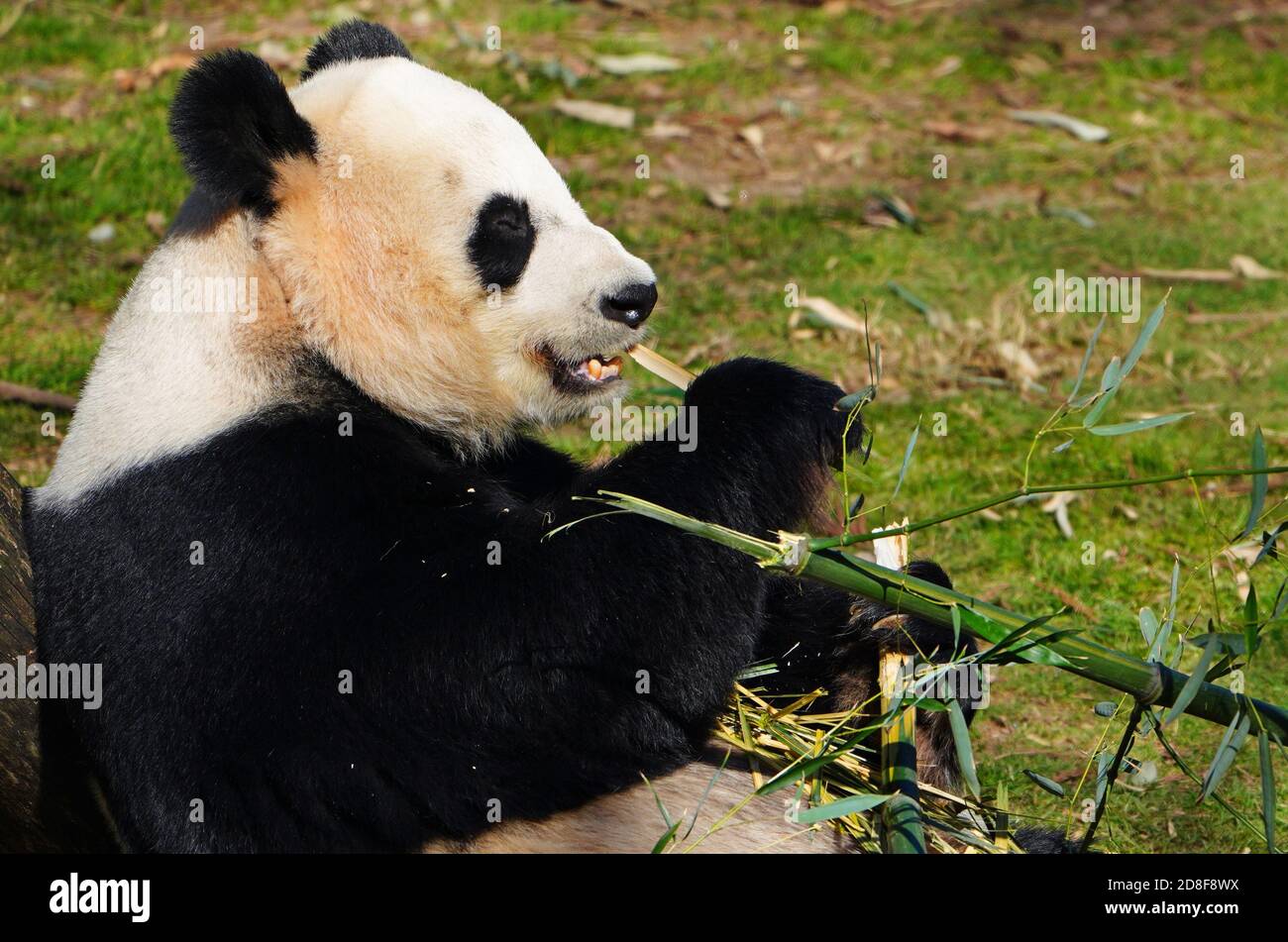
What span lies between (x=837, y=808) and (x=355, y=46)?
2.66 metres

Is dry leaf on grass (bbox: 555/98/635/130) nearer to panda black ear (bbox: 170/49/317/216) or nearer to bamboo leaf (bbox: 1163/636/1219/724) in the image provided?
panda black ear (bbox: 170/49/317/216)

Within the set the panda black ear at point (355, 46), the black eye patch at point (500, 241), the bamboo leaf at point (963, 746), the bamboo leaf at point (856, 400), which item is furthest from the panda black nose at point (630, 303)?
the bamboo leaf at point (963, 746)

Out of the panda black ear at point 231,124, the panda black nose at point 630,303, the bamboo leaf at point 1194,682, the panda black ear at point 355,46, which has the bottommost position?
the bamboo leaf at point 1194,682

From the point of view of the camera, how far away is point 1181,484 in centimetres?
632

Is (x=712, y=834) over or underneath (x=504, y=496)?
underneath

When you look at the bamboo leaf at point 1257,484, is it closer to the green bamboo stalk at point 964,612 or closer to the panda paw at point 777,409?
the green bamboo stalk at point 964,612

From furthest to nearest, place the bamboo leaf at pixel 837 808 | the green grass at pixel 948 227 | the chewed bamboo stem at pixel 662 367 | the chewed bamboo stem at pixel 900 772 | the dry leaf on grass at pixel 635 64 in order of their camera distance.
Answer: the dry leaf on grass at pixel 635 64 → the green grass at pixel 948 227 → the chewed bamboo stem at pixel 662 367 → the chewed bamboo stem at pixel 900 772 → the bamboo leaf at pixel 837 808

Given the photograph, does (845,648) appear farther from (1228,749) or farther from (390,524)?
(390,524)

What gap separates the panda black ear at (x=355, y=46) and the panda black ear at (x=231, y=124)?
2.32 feet

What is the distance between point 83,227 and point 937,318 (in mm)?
4911

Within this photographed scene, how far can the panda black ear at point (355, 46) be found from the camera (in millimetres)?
4172

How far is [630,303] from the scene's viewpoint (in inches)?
147

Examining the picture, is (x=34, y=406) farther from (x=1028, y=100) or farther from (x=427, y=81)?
(x=1028, y=100)
